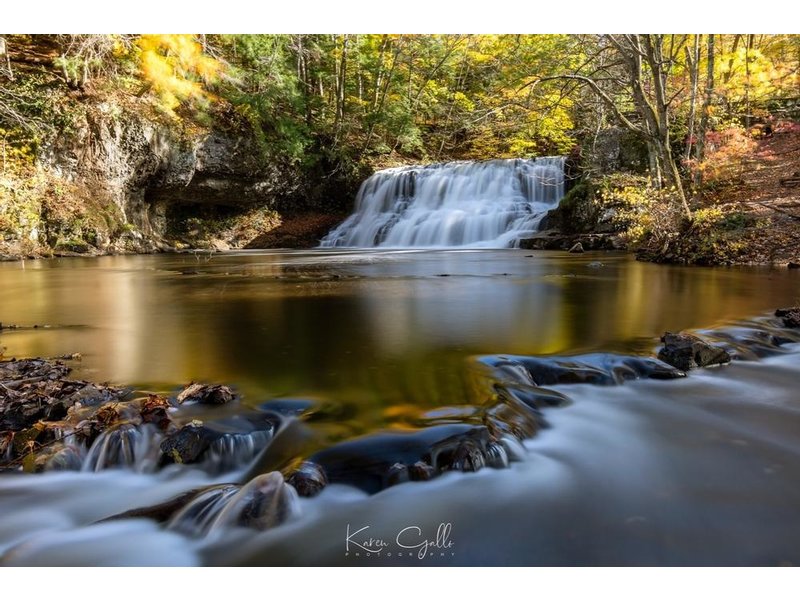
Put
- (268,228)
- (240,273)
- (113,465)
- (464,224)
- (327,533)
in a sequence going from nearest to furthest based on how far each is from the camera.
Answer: (327,533)
(113,465)
(240,273)
(464,224)
(268,228)

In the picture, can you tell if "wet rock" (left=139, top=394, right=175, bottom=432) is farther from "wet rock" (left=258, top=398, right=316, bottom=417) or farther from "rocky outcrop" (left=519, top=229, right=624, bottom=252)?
"rocky outcrop" (left=519, top=229, right=624, bottom=252)

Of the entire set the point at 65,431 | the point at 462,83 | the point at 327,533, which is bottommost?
the point at 327,533

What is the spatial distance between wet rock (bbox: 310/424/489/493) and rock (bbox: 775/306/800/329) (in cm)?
311

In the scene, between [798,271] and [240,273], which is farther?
[240,273]

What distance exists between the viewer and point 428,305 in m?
4.90

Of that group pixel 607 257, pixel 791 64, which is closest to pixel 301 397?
pixel 607 257

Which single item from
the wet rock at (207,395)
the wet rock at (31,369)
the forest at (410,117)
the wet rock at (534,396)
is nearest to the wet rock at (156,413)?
the wet rock at (207,395)

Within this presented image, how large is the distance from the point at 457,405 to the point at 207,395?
3.52 ft

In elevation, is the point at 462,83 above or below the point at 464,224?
above

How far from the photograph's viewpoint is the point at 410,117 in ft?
61.2

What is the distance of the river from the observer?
1468mm

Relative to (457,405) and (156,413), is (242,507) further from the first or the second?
(457,405)

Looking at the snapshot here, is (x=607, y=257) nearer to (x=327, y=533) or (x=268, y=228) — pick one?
(x=327, y=533)

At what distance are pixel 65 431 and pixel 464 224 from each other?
1348 cm
